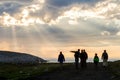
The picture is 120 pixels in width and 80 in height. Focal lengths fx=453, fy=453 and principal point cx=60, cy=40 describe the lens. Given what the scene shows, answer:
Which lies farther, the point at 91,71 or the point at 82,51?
the point at 82,51

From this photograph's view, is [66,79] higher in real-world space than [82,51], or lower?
lower

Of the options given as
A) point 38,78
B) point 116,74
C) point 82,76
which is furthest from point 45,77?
point 116,74

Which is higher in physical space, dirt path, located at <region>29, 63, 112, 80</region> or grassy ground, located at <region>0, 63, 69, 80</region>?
grassy ground, located at <region>0, 63, 69, 80</region>

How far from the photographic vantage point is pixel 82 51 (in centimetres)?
8031

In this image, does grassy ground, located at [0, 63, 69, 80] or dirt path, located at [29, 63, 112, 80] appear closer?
dirt path, located at [29, 63, 112, 80]

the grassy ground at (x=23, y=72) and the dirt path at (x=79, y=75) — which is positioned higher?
the grassy ground at (x=23, y=72)

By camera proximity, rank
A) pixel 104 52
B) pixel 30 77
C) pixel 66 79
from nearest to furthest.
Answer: pixel 66 79 → pixel 30 77 → pixel 104 52

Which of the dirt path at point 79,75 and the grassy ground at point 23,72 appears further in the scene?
the grassy ground at point 23,72

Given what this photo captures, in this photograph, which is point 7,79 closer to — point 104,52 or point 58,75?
point 58,75

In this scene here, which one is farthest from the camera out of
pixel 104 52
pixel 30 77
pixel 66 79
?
pixel 104 52

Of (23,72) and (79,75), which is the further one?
(23,72)

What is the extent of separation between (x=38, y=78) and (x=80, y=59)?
12.7 meters

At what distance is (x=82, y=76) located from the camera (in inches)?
2719

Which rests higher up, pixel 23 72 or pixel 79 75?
pixel 23 72
